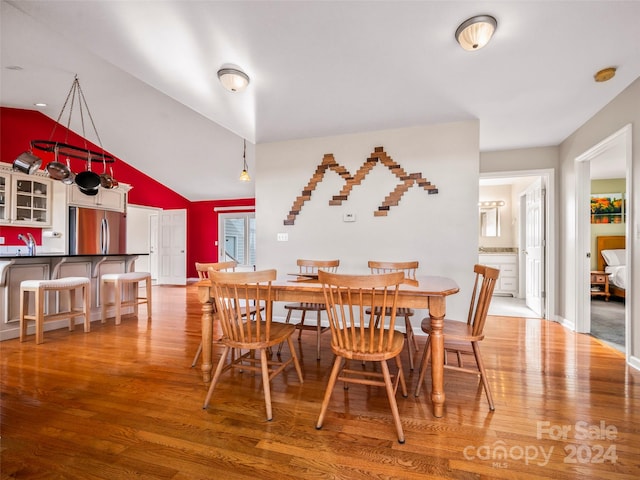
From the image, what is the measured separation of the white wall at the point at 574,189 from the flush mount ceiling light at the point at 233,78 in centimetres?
326

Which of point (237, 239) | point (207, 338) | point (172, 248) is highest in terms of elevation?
point (237, 239)

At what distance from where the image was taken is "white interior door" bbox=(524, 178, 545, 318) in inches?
169

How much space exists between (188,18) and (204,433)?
2.42 metres

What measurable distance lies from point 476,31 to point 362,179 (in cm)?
197

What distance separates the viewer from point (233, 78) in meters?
2.49

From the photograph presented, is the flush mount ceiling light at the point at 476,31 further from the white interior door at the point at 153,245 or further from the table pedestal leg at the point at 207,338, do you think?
the white interior door at the point at 153,245

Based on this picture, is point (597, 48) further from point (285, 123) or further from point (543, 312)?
point (543, 312)

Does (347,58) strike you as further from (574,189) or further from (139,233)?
(139,233)

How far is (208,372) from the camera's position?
2.24 metres

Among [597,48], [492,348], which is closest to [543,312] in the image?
[492,348]

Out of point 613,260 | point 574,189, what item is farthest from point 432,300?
point 613,260

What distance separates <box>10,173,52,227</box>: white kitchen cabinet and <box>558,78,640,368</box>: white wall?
7.62 meters

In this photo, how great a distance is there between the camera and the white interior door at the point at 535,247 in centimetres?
429

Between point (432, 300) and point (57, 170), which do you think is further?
point (57, 170)
